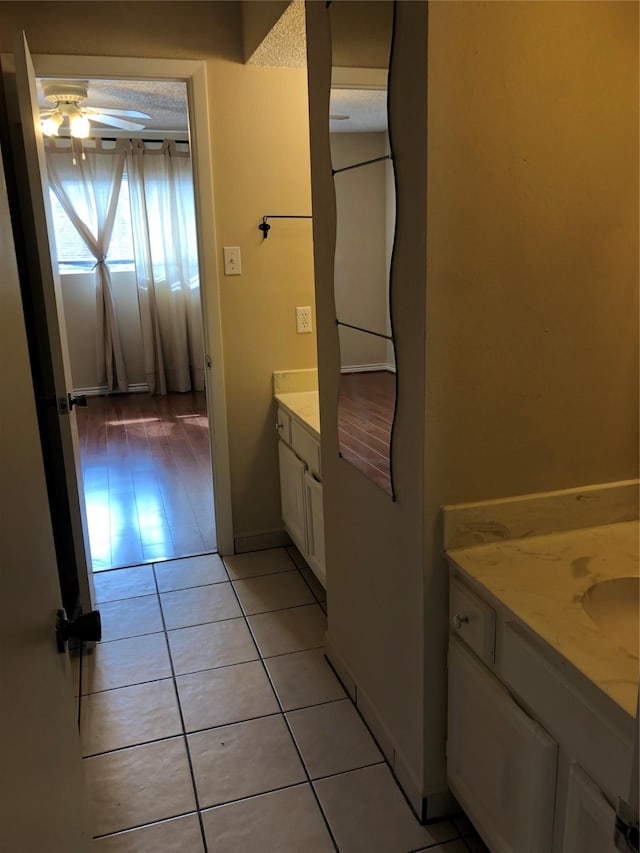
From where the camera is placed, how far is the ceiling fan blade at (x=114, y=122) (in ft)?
17.3

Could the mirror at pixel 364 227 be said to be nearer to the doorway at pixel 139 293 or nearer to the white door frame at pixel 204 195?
the white door frame at pixel 204 195

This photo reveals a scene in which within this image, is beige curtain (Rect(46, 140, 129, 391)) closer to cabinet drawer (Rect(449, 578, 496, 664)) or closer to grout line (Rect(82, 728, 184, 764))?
grout line (Rect(82, 728, 184, 764))

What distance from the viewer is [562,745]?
1.20 metres

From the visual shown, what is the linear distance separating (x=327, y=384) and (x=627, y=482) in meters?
0.92

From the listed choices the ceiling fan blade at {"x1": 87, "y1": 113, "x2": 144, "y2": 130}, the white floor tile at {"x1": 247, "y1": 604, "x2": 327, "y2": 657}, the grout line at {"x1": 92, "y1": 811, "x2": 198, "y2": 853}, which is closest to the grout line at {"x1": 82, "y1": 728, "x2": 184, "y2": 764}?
the grout line at {"x1": 92, "y1": 811, "x2": 198, "y2": 853}

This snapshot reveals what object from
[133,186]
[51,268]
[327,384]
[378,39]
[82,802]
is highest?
[133,186]

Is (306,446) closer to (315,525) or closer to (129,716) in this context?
(315,525)

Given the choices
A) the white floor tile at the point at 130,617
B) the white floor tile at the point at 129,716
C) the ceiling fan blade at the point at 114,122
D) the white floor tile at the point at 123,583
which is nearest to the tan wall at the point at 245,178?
the white floor tile at the point at 123,583

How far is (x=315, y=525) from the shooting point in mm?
2811

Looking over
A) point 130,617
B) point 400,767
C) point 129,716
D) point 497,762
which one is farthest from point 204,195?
point 497,762

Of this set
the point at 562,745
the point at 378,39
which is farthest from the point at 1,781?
the point at 378,39

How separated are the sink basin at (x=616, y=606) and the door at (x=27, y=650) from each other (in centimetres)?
101

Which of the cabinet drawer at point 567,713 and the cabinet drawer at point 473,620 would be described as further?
the cabinet drawer at point 473,620

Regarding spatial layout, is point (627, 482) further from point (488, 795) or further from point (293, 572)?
point (293, 572)
